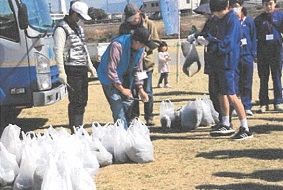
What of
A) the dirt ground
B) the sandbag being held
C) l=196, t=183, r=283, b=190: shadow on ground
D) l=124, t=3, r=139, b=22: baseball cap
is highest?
l=124, t=3, r=139, b=22: baseball cap

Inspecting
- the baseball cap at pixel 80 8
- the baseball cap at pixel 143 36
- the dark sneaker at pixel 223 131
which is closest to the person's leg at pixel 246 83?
the dark sneaker at pixel 223 131

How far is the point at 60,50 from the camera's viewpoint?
6738 mm

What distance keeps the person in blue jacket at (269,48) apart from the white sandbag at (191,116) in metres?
1.74

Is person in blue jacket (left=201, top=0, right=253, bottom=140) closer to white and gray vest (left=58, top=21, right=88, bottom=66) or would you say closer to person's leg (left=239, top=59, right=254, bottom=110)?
white and gray vest (left=58, top=21, right=88, bottom=66)

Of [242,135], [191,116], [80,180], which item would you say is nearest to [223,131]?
[242,135]

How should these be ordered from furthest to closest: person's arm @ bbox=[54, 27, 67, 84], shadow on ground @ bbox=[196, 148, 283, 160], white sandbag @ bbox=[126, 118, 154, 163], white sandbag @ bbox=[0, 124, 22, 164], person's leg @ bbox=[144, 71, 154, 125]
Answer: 1. person's leg @ bbox=[144, 71, 154, 125]
2. person's arm @ bbox=[54, 27, 67, 84]
3. shadow on ground @ bbox=[196, 148, 283, 160]
4. white sandbag @ bbox=[126, 118, 154, 163]
5. white sandbag @ bbox=[0, 124, 22, 164]

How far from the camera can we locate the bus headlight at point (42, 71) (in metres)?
8.04

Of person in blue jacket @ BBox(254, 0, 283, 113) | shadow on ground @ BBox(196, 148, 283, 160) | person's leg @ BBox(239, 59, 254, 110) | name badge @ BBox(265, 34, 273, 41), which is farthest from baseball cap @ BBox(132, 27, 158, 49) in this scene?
name badge @ BBox(265, 34, 273, 41)

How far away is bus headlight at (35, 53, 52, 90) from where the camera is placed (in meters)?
8.04

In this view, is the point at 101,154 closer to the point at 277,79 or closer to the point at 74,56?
the point at 74,56

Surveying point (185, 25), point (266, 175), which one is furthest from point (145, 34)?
point (185, 25)

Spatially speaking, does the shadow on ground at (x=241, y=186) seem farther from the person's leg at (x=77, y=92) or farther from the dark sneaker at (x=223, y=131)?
the person's leg at (x=77, y=92)

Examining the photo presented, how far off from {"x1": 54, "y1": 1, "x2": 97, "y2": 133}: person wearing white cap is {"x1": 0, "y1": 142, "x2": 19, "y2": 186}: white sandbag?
56.1 inches

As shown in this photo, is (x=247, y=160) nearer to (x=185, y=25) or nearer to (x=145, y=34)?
(x=145, y=34)
